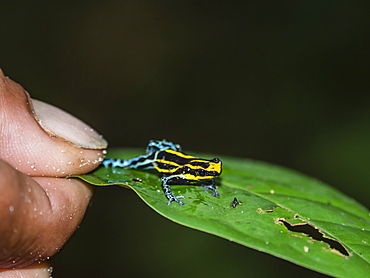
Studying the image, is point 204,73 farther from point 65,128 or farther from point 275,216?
point 275,216

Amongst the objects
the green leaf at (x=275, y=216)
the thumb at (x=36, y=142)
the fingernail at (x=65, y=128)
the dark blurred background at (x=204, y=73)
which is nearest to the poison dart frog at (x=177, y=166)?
the green leaf at (x=275, y=216)

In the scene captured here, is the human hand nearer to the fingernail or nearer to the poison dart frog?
the fingernail

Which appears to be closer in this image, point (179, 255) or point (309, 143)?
point (179, 255)

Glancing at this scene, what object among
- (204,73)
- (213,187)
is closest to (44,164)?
(213,187)

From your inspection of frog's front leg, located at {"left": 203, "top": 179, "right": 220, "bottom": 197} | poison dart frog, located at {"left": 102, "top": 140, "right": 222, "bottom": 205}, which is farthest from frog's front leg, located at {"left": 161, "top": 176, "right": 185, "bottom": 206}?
frog's front leg, located at {"left": 203, "top": 179, "right": 220, "bottom": 197}

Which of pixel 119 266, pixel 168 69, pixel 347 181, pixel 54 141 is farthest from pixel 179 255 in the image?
pixel 168 69

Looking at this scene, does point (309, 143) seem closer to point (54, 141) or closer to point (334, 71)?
point (334, 71)
